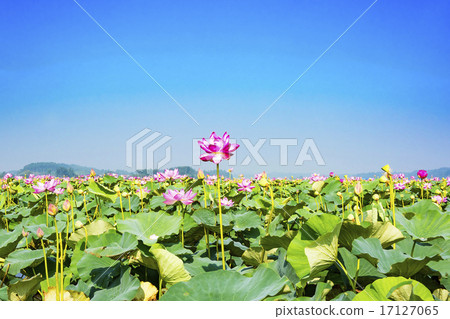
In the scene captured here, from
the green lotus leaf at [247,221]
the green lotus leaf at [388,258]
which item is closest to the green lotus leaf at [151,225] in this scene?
the green lotus leaf at [247,221]

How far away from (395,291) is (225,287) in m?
0.42

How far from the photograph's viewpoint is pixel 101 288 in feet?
3.70

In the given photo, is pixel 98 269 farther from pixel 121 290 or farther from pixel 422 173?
pixel 422 173

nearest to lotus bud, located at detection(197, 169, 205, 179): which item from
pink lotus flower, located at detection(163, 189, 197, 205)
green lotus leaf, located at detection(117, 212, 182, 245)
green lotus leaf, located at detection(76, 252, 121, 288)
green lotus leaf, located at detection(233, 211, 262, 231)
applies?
pink lotus flower, located at detection(163, 189, 197, 205)

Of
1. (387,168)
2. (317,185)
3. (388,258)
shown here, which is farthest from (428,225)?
(317,185)

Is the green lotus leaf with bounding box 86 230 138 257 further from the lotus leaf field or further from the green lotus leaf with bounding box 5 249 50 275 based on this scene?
the green lotus leaf with bounding box 5 249 50 275

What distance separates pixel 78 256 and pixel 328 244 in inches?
38.2

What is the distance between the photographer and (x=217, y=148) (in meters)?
1.20

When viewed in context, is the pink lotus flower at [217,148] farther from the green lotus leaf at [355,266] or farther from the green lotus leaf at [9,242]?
the green lotus leaf at [9,242]

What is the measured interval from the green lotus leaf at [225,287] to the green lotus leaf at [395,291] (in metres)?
0.21

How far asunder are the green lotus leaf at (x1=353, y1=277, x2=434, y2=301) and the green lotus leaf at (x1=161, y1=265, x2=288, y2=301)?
0.21 m

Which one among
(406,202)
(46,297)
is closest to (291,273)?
(46,297)

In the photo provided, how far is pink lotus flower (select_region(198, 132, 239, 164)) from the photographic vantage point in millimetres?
1194

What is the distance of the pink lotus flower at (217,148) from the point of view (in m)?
1.19
